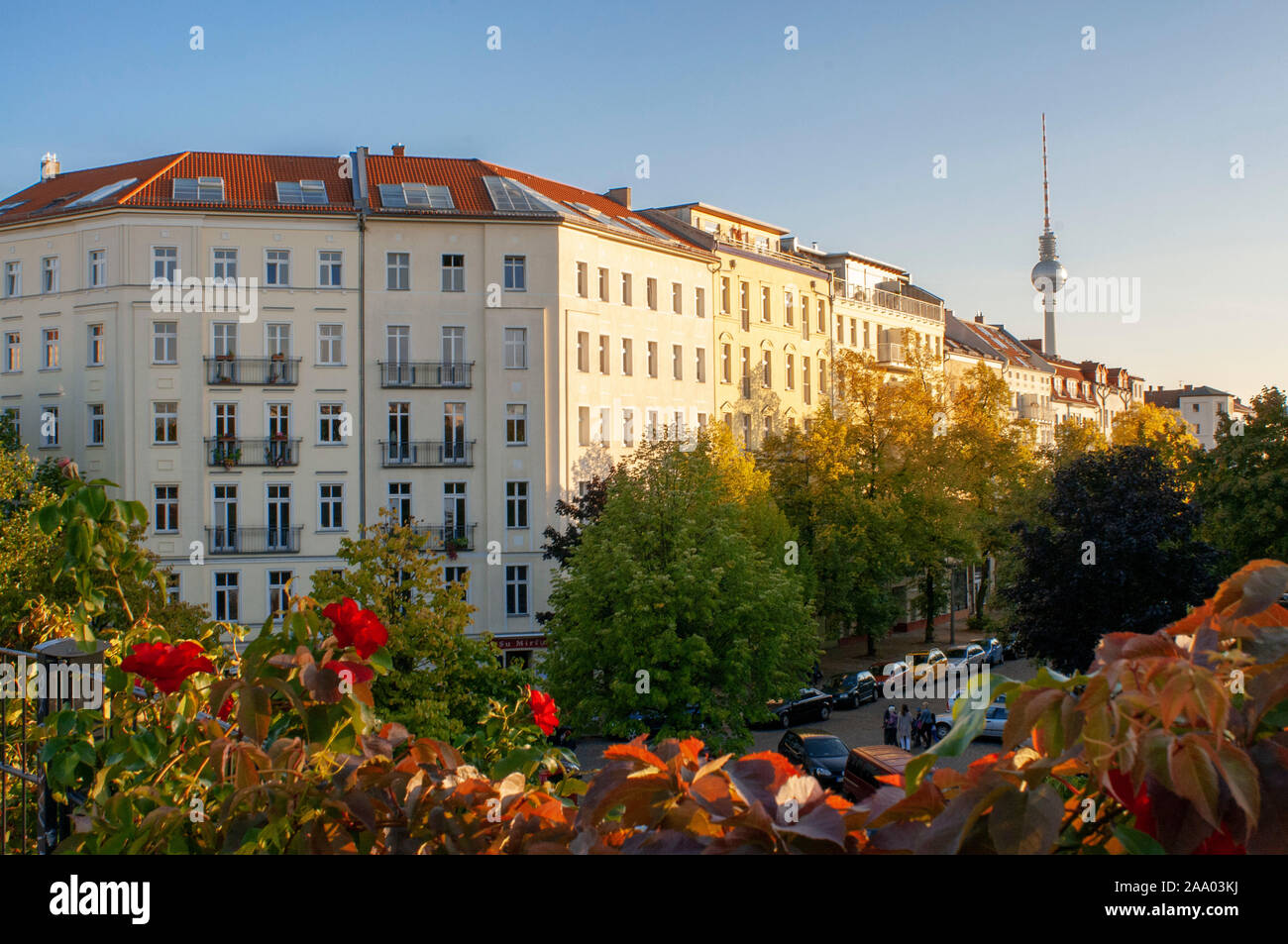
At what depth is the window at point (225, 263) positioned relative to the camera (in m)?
39.8

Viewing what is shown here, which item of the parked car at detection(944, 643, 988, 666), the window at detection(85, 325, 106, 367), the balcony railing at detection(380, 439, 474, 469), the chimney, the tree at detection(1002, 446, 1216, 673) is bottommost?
the parked car at detection(944, 643, 988, 666)

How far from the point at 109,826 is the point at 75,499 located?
1.33m

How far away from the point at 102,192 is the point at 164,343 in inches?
264

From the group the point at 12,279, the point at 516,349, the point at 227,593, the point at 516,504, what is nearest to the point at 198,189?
the point at 12,279

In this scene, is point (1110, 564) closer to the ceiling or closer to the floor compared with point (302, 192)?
closer to the floor

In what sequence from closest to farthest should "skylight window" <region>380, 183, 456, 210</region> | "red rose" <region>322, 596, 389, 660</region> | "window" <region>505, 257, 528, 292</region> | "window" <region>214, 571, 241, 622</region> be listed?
"red rose" <region>322, 596, 389, 660</region>
"window" <region>214, 571, 241, 622</region>
"skylight window" <region>380, 183, 456, 210</region>
"window" <region>505, 257, 528, 292</region>

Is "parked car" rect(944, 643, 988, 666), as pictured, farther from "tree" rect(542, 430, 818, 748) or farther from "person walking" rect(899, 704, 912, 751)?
"tree" rect(542, 430, 818, 748)

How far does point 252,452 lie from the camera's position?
39.7m

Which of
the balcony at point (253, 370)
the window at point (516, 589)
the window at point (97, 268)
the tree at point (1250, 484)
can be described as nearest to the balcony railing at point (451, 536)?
the window at point (516, 589)

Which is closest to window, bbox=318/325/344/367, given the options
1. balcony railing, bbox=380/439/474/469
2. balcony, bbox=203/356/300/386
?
balcony, bbox=203/356/300/386

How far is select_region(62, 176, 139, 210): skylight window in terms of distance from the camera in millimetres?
40394

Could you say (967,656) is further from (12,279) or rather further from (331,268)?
(12,279)

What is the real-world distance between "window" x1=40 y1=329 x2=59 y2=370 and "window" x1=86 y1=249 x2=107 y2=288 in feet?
8.22
